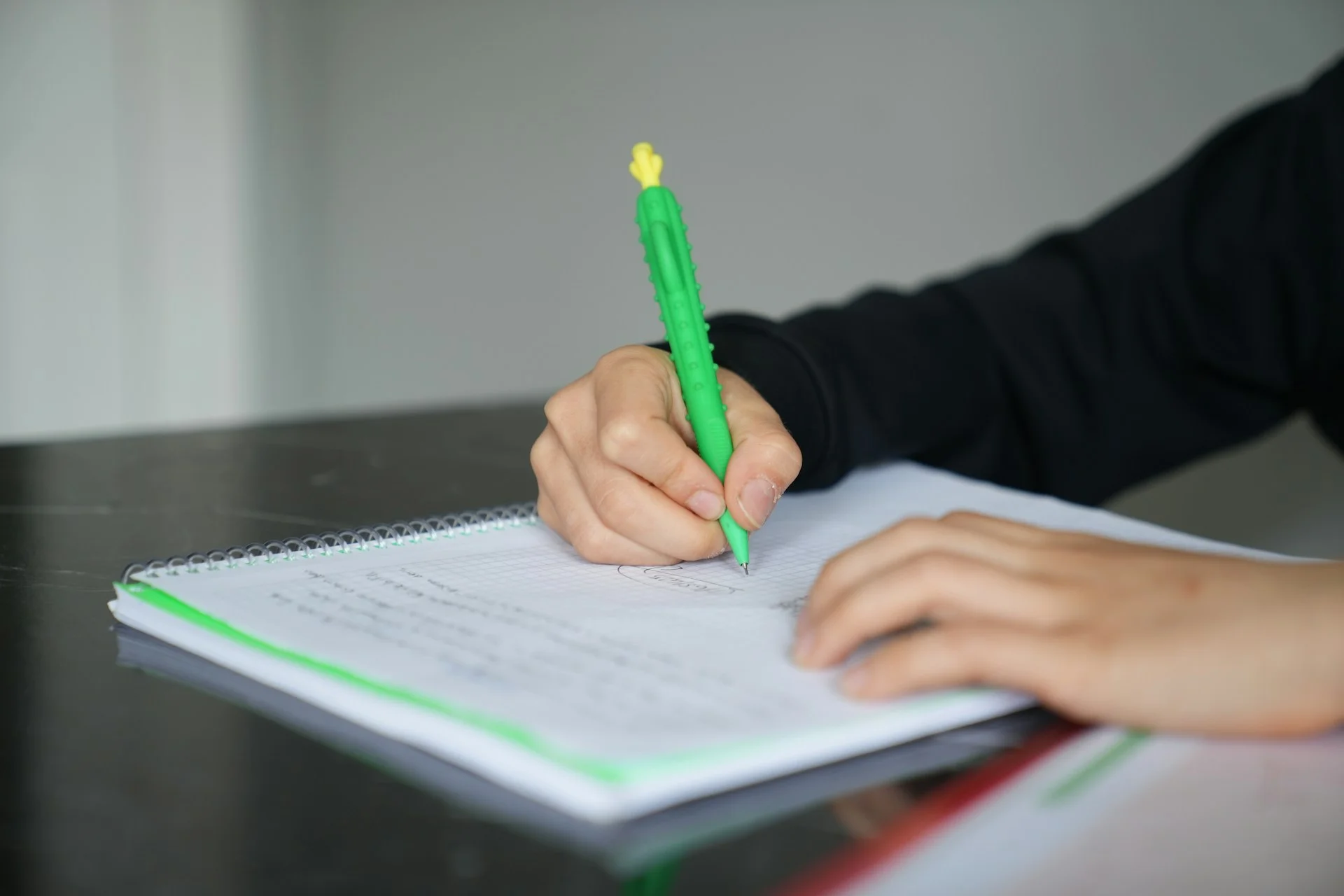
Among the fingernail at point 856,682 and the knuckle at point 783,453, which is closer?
the fingernail at point 856,682

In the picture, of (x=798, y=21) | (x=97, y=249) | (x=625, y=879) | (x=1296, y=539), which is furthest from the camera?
(x=97, y=249)

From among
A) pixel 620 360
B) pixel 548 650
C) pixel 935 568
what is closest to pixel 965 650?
pixel 935 568

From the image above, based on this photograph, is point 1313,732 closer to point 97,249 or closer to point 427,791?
point 427,791

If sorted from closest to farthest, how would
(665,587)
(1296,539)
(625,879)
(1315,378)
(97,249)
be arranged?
(625,879)
(665,587)
(1315,378)
(1296,539)
(97,249)

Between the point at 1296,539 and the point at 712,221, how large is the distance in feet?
3.34

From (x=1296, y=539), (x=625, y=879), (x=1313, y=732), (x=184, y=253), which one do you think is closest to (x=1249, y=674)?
(x=1313, y=732)

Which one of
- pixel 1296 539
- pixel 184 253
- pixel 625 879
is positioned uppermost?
pixel 184 253

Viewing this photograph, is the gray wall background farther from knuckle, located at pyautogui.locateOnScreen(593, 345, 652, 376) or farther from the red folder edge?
the red folder edge

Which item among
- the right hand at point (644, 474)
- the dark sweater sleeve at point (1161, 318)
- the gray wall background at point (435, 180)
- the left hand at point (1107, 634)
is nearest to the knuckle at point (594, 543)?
the right hand at point (644, 474)

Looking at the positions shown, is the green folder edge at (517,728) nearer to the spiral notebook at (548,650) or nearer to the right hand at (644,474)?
the spiral notebook at (548,650)

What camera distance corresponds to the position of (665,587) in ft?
1.85

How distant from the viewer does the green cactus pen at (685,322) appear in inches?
23.7

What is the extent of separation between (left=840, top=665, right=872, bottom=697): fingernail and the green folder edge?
0.02m

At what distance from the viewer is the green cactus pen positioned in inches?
23.7
